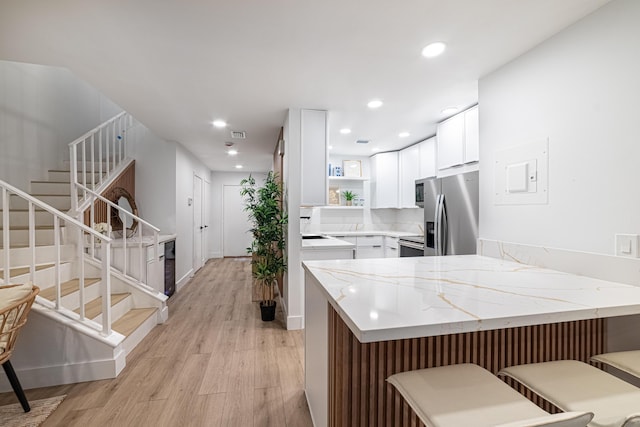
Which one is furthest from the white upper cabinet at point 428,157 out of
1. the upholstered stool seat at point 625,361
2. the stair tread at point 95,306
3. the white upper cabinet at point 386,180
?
the stair tread at point 95,306

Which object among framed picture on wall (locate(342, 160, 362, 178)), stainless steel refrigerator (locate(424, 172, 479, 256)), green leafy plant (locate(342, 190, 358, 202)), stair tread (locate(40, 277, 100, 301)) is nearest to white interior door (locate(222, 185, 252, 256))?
green leafy plant (locate(342, 190, 358, 202))

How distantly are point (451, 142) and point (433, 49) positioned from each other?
1.57 metres

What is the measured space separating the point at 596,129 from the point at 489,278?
101 cm

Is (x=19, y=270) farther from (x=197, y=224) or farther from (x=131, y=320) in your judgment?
(x=197, y=224)

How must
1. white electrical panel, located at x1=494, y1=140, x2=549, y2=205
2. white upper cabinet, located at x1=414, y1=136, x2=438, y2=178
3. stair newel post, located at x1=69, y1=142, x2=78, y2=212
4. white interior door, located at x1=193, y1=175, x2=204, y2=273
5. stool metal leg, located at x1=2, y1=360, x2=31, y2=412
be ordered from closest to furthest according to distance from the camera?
stool metal leg, located at x1=2, y1=360, x2=31, y2=412
white electrical panel, located at x1=494, y1=140, x2=549, y2=205
stair newel post, located at x1=69, y1=142, x2=78, y2=212
white upper cabinet, located at x1=414, y1=136, x2=438, y2=178
white interior door, located at x1=193, y1=175, x2=204, y2=273

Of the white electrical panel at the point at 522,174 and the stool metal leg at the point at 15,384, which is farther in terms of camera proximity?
the white electrical panel at the point at 522,174

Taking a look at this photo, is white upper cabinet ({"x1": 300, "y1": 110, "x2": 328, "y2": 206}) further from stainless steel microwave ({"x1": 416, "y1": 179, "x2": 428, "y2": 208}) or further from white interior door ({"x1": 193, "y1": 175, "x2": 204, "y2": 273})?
white interior door ({"x1": 193, "y1": 175, "x2": 204, "y2": 273})

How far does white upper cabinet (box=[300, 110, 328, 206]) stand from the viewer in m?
3.24

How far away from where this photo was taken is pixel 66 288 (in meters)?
2.68

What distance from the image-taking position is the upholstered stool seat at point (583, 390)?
3.00ft

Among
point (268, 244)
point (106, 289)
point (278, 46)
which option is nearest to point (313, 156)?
point (268, 244)

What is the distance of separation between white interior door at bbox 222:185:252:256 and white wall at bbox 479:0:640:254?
22.1 feet

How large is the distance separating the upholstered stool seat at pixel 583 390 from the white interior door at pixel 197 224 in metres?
5.75

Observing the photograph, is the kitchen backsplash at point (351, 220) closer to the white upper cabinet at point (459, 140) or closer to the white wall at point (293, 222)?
the white upper cabinet at point (459, 140)
